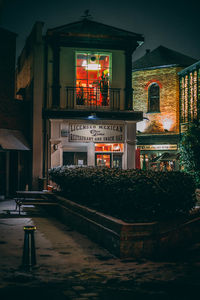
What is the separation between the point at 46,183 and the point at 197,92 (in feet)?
35.5

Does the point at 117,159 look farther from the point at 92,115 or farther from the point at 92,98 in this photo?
the point at 92,98

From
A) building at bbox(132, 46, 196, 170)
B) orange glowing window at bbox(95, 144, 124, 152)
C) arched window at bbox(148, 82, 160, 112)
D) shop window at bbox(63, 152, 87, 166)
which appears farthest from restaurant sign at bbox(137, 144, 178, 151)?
shop window at bbox(63, 152, 87, 166)

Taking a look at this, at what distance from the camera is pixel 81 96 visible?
18234mm

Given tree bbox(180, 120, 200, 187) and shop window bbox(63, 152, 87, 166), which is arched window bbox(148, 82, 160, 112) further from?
shop window bbox(63, 152, 87, 166)

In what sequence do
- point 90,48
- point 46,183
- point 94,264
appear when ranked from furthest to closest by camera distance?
point 90,48 → point 46,183 → point 94,264

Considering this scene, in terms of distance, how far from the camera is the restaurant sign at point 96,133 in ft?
58.4

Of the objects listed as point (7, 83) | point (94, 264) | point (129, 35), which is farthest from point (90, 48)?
point (94, 264)

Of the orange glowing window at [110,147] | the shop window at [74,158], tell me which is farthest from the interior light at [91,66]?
the shop window at [74,158]

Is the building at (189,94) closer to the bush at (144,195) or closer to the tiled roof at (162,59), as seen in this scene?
the tiled roof at (162,59)

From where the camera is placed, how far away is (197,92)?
71.2 feet

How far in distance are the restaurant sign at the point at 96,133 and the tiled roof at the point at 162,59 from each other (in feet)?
27.8

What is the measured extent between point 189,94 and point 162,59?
4121 millimetres

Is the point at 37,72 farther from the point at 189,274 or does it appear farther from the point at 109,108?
the point at 189,274

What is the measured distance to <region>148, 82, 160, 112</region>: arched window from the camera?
24703 millimetres
